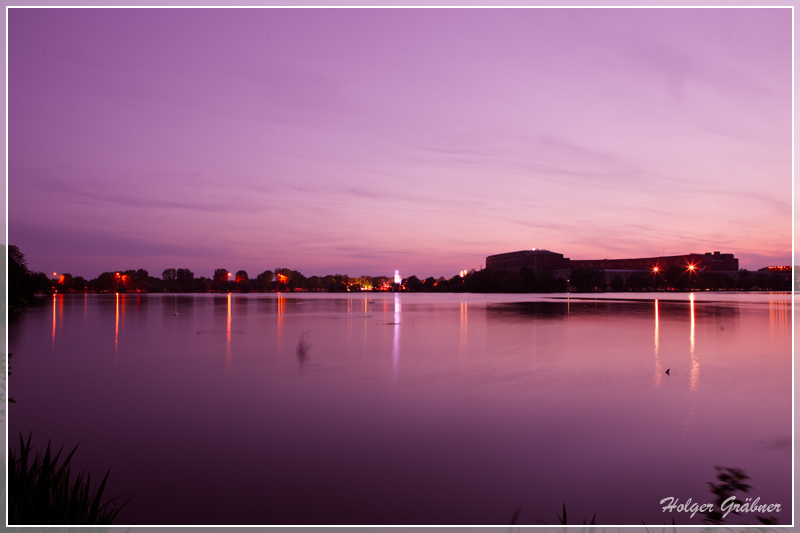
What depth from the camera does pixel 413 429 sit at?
12047 millimetres

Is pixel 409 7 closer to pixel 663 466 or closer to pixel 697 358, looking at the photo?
pixel 663 466

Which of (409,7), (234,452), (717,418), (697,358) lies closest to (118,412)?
(234,452)

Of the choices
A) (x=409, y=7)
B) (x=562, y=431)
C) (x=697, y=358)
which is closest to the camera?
(x=409, y=7)

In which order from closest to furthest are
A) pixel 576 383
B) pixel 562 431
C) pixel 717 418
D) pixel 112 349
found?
1. pixel 562 431
2. pixel 717 418
3. pixel 576 383
4. pixel 112 349

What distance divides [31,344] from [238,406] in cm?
2110

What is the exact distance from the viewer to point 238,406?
14062 millimetres

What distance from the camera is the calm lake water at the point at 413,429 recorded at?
848cm

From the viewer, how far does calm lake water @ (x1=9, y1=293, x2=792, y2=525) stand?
27.8 feet
